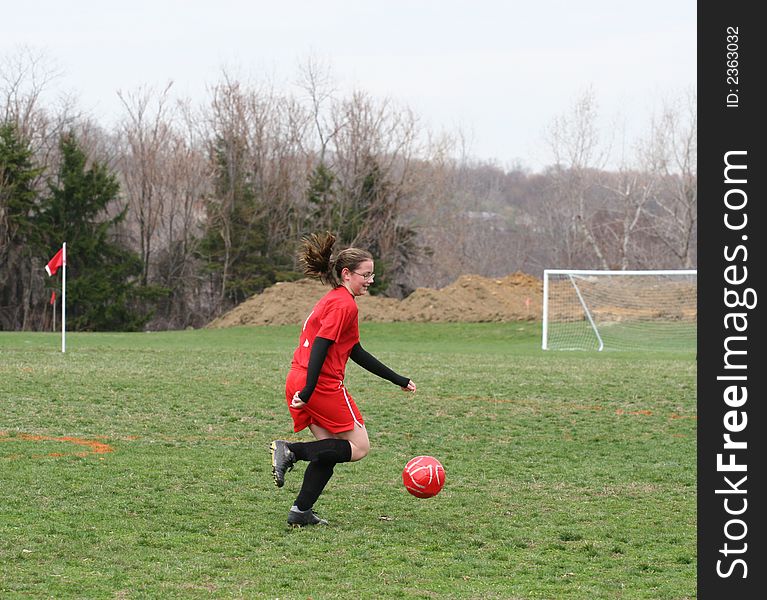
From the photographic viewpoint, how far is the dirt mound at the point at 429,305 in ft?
129

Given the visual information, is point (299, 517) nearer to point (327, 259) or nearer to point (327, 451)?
point (327, 451)

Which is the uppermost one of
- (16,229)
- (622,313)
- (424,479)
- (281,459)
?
(16,229)

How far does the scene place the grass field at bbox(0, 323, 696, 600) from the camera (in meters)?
5.60

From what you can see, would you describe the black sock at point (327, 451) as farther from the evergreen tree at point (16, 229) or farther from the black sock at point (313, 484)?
the evergreen tree at point (16, 229)

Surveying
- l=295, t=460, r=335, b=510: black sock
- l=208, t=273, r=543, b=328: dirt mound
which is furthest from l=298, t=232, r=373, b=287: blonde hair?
l=208, t=273, r=543, b=328: dirt mound

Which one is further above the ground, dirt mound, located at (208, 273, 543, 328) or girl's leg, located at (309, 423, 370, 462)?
dirt mound, located at (208, 273, 543, 328)

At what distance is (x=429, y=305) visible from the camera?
132 ft

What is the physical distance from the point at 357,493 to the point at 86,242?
39.0m

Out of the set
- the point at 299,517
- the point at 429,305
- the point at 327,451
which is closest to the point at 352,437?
the point at 327,451

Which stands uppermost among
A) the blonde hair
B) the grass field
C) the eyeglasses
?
the blonde hair

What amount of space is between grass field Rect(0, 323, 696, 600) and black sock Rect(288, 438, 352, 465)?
466mm

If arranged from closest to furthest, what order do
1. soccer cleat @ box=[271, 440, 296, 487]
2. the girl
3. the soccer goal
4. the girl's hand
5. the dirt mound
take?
the girl's hand
the girl
soccer cleat @ box=[271, 440, 296, 487]
the soccer goal
the dirt mound

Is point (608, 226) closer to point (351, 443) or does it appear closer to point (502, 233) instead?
point (502, 233)

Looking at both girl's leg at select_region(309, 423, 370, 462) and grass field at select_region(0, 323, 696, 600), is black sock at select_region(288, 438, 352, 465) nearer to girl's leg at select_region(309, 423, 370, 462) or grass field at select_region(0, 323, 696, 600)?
girl's leg at select_region(309, 423, 370, 462)
